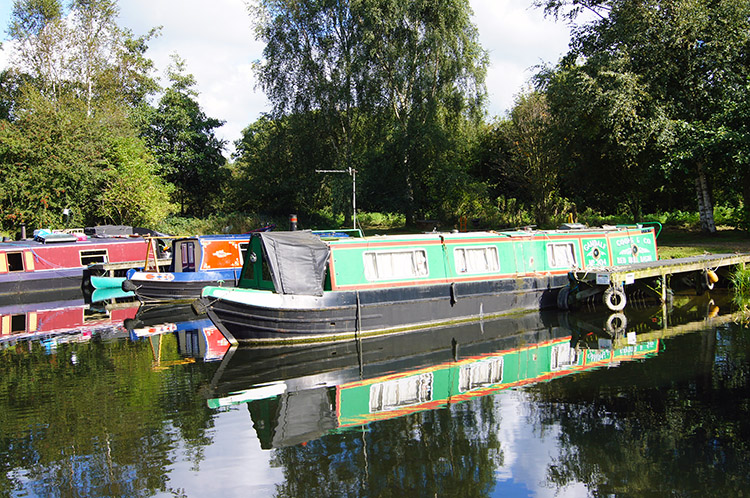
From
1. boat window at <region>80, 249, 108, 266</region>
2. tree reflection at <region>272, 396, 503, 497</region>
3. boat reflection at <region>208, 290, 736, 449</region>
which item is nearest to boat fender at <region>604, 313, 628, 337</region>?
boat reflection at <region>208, 290, 736, 449</region>

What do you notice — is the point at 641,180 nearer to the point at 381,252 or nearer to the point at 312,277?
the point at 381,252

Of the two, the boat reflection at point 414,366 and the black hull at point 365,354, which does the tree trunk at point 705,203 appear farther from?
the black hull at point 365,354

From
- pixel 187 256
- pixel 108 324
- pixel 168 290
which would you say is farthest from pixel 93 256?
pixel 108 324

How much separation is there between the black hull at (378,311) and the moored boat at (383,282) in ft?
0.07

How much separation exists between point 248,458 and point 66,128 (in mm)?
26973

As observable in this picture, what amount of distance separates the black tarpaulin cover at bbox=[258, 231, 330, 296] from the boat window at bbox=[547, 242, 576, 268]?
6.80m

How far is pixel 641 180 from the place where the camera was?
78.3ft

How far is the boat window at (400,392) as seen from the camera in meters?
9.15

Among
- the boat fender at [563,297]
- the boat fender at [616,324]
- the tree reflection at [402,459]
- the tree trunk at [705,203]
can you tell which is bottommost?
the tree reflection at [402,459]

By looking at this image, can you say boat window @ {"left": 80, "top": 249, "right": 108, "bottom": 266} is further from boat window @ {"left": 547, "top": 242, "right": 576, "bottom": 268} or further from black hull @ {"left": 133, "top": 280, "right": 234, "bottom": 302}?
boat window @ {"left": 547, "top": 242, "right": 576, "bottom": 268}

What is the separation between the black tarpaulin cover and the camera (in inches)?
494

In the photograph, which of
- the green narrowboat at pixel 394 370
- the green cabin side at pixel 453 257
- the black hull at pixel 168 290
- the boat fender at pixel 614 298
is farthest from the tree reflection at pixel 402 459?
the black hull at pixel 168 290

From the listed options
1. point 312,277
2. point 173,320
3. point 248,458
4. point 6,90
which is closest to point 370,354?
point 312,277

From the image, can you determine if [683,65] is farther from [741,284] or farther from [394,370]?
[394,370]
